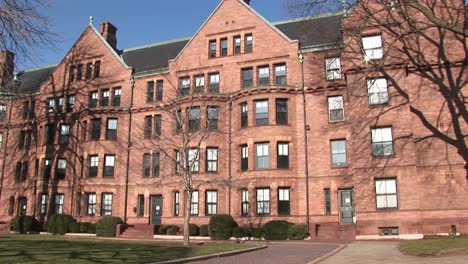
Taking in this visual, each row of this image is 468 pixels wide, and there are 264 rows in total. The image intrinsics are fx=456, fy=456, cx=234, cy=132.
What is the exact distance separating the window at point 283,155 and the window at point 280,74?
4.79m

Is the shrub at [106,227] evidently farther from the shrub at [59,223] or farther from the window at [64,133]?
the window at [64,133]

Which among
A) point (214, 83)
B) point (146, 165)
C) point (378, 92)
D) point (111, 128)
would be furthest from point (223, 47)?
point (378, 92)

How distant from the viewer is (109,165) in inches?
1527

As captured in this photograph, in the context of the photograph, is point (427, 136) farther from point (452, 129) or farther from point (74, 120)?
point (74, 120)

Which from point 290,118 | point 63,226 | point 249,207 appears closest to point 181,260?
point 249,207

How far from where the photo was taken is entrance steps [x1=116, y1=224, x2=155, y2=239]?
32.7m

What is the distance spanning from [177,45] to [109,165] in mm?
13117

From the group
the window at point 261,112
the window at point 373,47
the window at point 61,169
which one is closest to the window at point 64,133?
the window at point 61,169

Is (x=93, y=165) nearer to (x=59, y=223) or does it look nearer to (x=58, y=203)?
(x=58, y=203)

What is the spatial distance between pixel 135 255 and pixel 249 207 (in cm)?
1602

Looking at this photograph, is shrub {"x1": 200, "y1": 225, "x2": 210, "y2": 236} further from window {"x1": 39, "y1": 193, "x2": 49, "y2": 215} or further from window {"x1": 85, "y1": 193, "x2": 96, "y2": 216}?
window {"x1": 39, "y1": 193, "x2": 49, "y2": 215}

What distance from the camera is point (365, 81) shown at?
98.1ft

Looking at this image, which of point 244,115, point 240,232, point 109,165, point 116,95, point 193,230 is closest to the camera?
point 240,232

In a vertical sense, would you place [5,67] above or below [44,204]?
above
